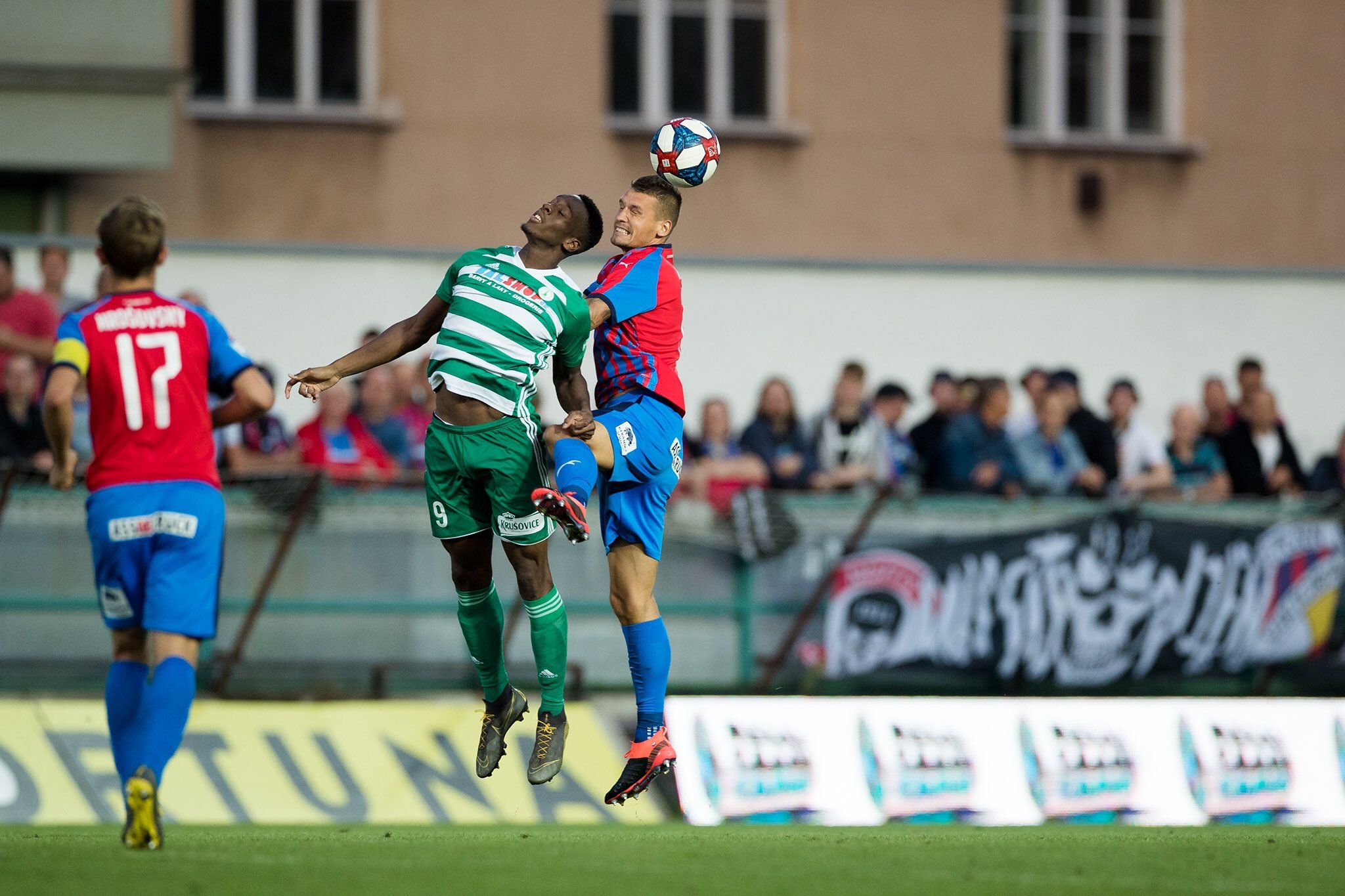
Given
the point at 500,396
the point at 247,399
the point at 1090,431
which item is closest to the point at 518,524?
the point at 500,396

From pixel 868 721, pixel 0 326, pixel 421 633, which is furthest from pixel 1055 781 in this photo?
pixel 0 326

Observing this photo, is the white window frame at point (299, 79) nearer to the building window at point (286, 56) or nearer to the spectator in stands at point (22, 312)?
the building window at point (286, 56)

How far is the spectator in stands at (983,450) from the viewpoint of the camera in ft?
51.5

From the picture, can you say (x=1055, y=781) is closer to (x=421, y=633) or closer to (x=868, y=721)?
(x=868, y=721)

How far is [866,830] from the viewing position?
1095 centimetres

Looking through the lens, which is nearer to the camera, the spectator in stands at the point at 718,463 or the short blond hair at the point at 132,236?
the short blond hair at the point at 132,236

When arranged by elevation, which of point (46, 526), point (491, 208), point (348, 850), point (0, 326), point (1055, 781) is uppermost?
point (491, 208)

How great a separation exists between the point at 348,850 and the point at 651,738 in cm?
152

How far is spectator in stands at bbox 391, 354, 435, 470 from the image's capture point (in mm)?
15008

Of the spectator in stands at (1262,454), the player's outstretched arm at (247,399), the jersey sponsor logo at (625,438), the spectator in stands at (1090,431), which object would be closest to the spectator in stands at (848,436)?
the spectator in stands at (1090,431)

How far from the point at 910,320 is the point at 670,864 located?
11609 millimetres

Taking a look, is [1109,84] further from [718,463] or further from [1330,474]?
[718,463]

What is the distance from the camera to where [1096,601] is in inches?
603

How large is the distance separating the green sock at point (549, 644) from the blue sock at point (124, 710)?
1741mm
